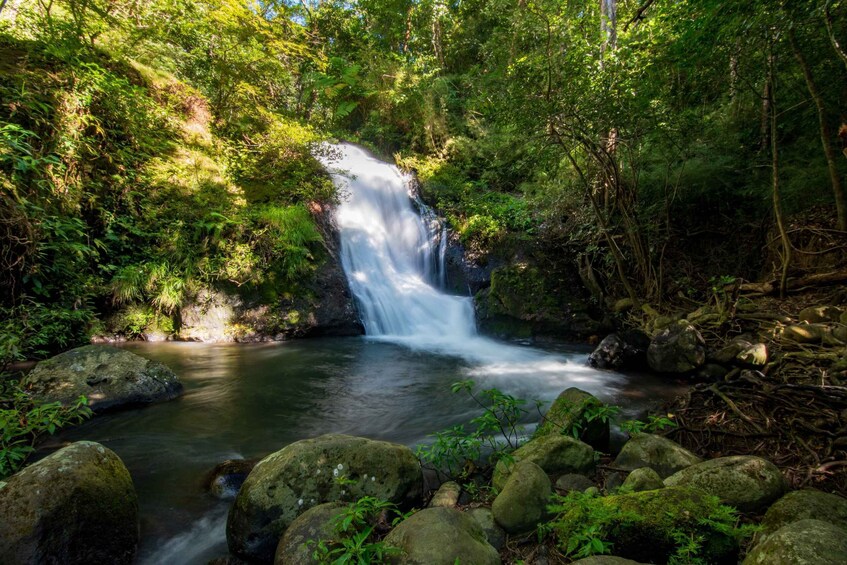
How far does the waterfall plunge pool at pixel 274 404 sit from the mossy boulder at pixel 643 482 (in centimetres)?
236

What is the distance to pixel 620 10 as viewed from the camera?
13977 millimetres

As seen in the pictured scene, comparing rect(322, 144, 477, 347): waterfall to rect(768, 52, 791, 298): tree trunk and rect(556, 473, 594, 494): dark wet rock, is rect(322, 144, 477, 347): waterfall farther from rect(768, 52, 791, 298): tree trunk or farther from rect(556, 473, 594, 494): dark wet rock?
rect(556, 473, 594, 494): dark wet rock

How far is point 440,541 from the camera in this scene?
6.59 feet

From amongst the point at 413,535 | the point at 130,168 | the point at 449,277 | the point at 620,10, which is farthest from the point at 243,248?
the point at 620,10

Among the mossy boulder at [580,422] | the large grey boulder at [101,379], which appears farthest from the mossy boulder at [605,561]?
the large grey boulder at [101,379]

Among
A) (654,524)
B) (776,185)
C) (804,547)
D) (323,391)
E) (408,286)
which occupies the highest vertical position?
(776,185)

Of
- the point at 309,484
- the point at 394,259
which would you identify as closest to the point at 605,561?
the point at 309,484

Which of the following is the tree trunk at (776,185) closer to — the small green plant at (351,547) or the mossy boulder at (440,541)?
the mossy boulder at (440,541)

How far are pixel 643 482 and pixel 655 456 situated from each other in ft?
2.28

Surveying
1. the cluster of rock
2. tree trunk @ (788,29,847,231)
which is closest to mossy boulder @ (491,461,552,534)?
the cluster of rock

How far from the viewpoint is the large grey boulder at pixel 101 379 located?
4680 mm

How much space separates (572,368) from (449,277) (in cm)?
601

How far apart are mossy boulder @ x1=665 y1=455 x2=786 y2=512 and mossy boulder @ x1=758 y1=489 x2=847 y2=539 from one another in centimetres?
13

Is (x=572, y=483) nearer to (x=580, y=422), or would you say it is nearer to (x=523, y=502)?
(x=523, y=502)
